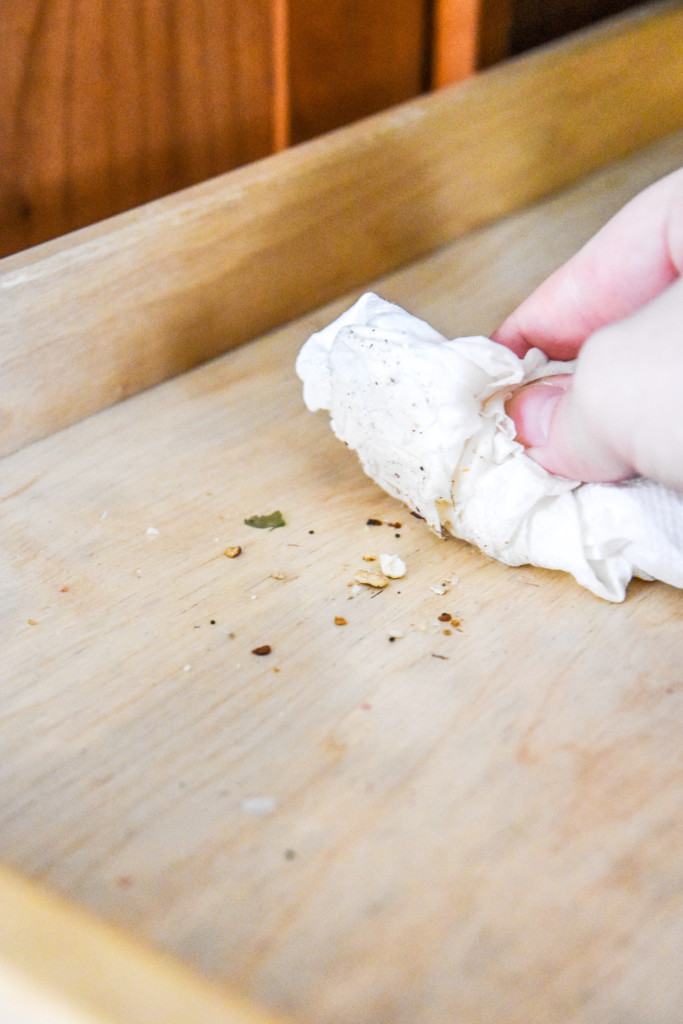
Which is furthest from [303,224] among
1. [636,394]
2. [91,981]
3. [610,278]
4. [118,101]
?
[91,981]

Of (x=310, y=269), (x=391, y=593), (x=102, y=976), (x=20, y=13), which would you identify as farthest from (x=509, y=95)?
(x=102, y=976)

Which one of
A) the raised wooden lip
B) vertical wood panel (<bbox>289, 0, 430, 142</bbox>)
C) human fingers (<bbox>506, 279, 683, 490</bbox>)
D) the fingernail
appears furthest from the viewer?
vertical wood panel (<bbox>289, 0, 430, 142</bbox>)

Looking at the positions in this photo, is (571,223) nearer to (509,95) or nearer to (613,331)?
(509,95)

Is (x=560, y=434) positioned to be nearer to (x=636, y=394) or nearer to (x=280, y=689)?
(x=636, y=394)

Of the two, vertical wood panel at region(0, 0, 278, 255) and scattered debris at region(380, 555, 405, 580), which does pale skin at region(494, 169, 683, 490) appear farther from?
vertical wood panel at region(0, 0, 278, 255)

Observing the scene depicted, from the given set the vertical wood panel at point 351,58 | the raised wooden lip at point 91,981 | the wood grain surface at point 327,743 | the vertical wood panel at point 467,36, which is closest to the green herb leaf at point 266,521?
the wood grain surface at point 327,743

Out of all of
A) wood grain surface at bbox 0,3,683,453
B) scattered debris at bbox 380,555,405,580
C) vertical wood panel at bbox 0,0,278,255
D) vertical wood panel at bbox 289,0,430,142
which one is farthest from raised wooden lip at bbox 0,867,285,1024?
vertical wood panel at bbox 289,0,430,142
